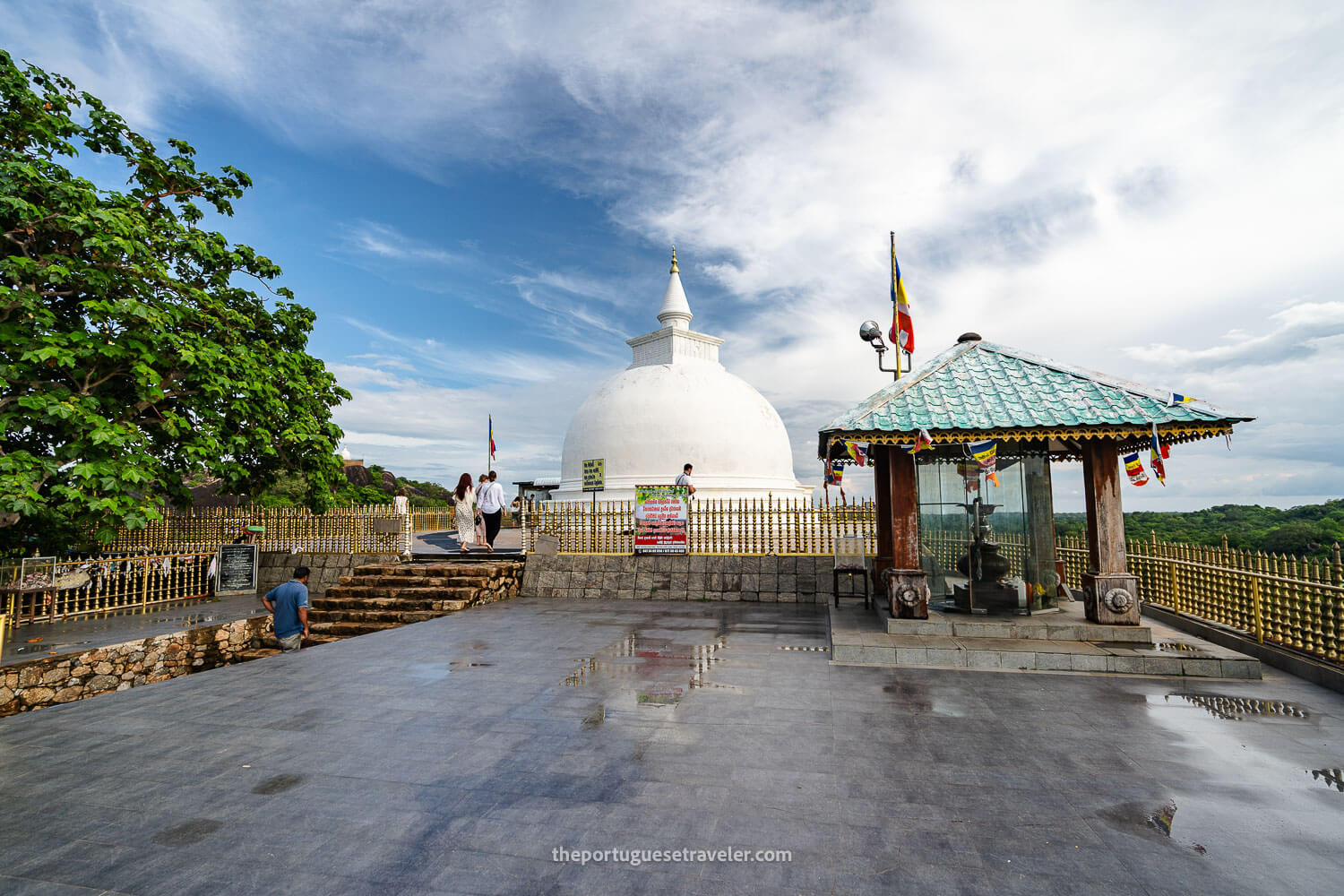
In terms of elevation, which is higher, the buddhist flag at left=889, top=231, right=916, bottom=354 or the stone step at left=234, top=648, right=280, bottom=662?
the buddhist flag at left=889, top=231, right=916, bottom=354

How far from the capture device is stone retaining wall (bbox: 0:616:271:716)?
7949 millimetres

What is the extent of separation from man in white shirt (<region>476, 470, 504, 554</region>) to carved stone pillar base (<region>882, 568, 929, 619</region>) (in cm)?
947

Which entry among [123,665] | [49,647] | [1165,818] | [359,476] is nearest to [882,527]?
[1165,818]

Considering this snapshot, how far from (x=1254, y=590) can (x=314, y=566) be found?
17529 mm

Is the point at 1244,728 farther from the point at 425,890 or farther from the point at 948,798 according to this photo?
the point at 425,890

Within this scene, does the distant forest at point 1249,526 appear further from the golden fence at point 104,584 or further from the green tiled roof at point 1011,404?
the golden fence at point 104,584

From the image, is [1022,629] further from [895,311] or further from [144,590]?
[144,590]

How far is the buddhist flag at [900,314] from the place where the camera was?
12.8 metres

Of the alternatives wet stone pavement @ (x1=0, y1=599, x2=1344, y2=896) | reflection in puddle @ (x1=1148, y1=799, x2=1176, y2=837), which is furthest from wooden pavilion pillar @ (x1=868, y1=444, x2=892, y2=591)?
reflection in puddle @ (x1=1148, y1=799, x2=1176, y2=837)

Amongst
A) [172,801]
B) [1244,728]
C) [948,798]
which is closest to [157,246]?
[172,801]

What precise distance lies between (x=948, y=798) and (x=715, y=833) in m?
1.49

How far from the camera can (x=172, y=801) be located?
3.87 meters

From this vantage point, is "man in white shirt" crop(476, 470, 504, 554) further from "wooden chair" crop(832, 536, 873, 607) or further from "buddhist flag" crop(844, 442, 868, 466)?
"buddhist flag" crop(844, 442, 868, 466)

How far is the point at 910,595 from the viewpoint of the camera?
818cm
